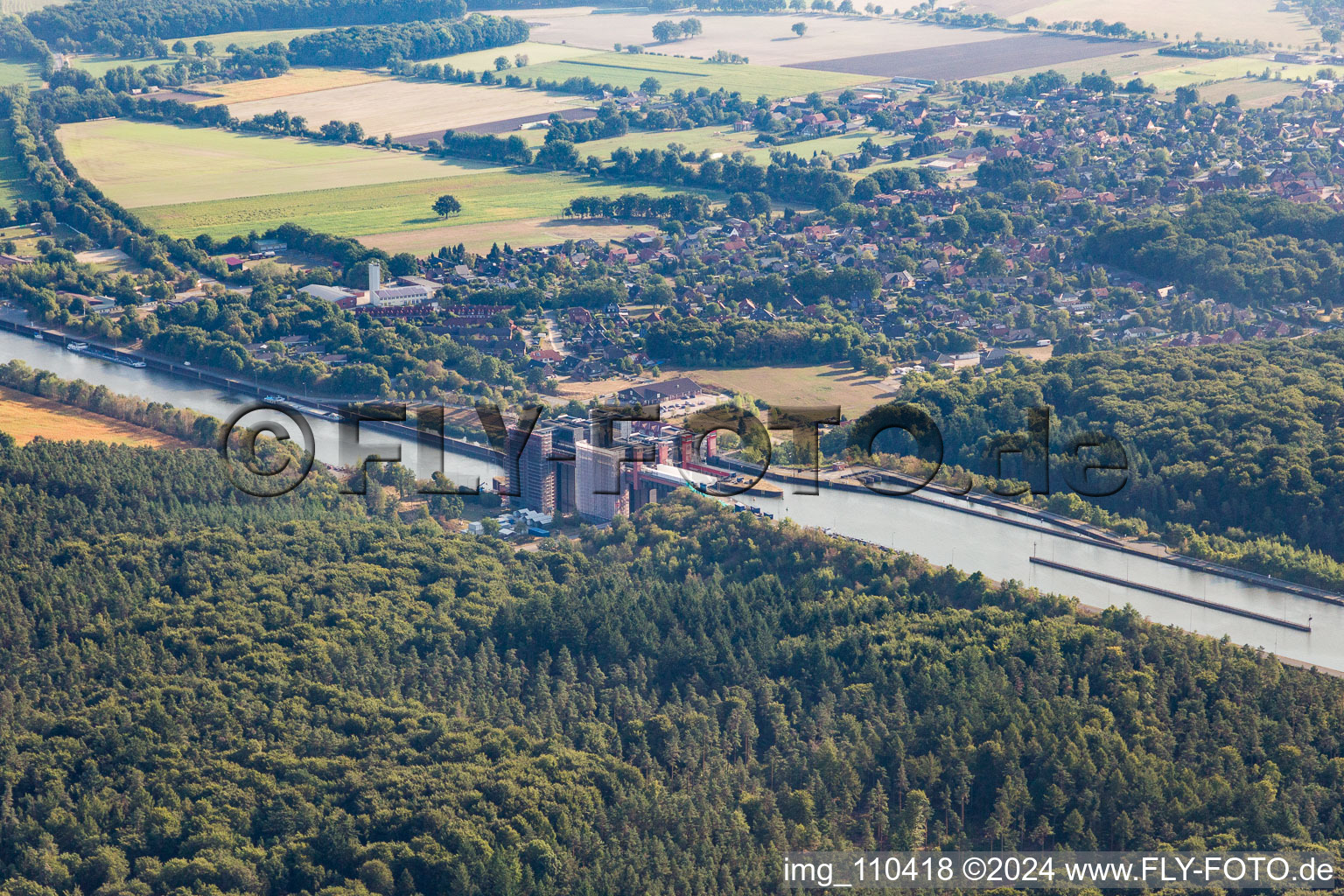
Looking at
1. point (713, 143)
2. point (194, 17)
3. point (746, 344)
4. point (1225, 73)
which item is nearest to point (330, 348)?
point (746, 344)

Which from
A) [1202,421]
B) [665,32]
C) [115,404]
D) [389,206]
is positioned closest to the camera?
[1202,421]

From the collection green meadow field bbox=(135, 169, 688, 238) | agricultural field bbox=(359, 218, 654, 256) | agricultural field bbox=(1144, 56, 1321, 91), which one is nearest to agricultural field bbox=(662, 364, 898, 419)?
agricultural field bbox=(359, 218, 654, 256)

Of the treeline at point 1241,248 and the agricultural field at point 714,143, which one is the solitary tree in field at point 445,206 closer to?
the agricultural field at point 714,143

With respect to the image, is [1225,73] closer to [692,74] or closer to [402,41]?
[692,74]

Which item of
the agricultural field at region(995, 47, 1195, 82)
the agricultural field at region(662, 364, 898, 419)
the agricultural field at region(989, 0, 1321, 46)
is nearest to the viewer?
the agricultural field at region(662, 364, 898, 419)

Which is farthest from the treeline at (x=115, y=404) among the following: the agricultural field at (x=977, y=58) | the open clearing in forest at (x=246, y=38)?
the agricultural field at (x=977, y=58)

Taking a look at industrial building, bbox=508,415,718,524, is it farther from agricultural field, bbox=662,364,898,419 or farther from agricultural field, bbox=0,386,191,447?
agricultural field, bbox=0,386,191,447

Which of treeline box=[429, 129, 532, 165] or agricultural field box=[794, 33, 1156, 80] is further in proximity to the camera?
agricultural field box=[794, 33, 1156, 80]
